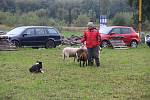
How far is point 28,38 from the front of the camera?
31.5m

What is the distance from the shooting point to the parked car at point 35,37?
103 ft

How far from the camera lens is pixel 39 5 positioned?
101 m

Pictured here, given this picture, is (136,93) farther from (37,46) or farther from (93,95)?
(37,46)

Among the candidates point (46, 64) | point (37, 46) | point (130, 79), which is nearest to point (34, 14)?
point (37, 46)

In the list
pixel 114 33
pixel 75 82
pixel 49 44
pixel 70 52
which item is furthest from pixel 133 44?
pixel 75 82

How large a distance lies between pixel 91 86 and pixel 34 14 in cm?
7597

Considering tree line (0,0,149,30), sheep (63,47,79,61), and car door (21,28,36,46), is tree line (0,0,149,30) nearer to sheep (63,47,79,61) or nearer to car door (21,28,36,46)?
car door (21,28,36,46)

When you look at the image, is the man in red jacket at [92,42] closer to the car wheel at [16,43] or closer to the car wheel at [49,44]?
the car wheel at [16,43]

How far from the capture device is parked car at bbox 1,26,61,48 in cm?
3131

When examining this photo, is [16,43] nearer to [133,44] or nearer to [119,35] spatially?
[119,35]

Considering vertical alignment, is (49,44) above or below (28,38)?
below

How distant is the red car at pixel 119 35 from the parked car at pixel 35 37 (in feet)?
11.8

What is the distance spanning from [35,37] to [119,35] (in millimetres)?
6669

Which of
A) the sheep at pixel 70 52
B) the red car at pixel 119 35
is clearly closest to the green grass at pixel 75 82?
the sheep at pixel 70 52
